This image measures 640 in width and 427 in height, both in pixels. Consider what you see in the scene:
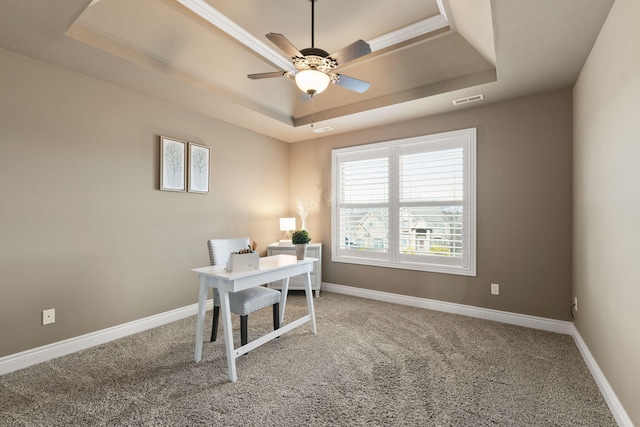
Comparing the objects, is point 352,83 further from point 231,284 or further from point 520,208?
point 520,208

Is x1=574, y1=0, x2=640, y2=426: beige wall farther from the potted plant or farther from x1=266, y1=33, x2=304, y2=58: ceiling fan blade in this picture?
the potted plant

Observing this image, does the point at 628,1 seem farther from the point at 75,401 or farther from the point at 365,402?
the point at 75,401

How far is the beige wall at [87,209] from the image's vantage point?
2.46m

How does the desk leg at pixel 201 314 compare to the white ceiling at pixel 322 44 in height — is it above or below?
below

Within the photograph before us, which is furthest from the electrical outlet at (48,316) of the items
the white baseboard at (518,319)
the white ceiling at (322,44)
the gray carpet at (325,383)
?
the white baseboard at (518,319)

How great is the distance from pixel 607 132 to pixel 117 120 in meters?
4.13

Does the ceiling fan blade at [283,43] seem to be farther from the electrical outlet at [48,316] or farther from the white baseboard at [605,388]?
the white baseboard at [605,388]

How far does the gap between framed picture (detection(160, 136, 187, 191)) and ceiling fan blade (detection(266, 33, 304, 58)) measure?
198 centimetres

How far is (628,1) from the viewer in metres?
1.68

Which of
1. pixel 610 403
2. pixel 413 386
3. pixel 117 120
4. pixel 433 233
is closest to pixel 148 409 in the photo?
pixel 413 386

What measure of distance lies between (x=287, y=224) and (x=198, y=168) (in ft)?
5.19

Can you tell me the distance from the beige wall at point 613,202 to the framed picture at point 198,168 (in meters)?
3.83

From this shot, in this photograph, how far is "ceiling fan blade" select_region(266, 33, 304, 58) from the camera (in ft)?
6.72

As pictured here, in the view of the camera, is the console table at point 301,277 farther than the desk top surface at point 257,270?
Yes
